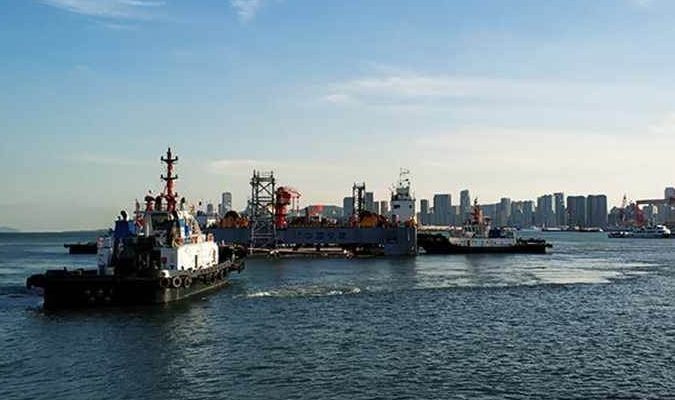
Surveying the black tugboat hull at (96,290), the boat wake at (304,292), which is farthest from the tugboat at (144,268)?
the boat wake at (304,292)

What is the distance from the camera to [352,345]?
32.8 meters

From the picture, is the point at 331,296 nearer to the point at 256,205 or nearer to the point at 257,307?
the point at 257,307

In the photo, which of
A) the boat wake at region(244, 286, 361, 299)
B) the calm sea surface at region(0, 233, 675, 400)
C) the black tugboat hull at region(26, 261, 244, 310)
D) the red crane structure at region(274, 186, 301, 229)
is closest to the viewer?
the calm sea surface at region(0, 233, 675, 400)

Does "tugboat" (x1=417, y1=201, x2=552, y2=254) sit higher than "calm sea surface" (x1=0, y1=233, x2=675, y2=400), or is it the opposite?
"tugboat" (x1=417, y1=201, x2=552, y2=254)

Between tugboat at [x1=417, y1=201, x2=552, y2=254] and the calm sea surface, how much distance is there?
196 feet

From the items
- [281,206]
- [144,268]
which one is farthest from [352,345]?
[281,206]

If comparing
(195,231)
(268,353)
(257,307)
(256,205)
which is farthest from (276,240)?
(268,353)

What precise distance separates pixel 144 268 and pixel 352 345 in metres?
20.6

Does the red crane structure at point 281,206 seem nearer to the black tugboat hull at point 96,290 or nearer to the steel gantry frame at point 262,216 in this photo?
the steel gantry frame at point 262,216

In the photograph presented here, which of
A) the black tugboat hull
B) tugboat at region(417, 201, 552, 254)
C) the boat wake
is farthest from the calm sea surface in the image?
tugboat at region(417, 201, 552, 254)

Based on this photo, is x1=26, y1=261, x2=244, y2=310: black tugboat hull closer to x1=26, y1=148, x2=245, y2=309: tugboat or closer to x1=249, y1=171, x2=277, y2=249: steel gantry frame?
x1=26, y1=148, x2=245, y2=309: tugboat

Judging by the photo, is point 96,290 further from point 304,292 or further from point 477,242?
point 477,242

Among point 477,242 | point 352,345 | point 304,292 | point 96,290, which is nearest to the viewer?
point 352,345

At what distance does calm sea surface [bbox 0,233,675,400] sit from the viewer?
83.0ft
